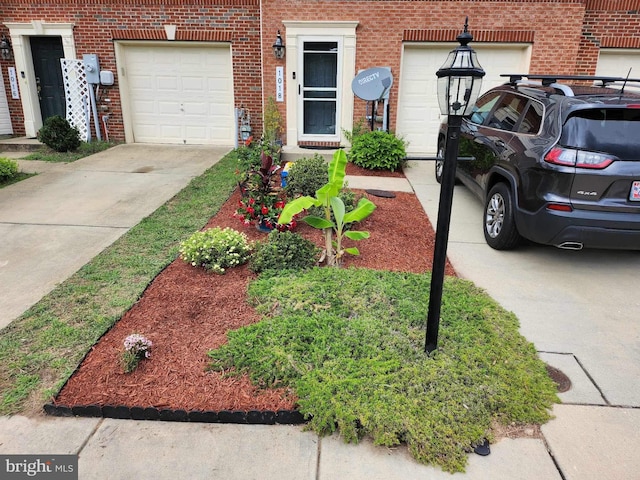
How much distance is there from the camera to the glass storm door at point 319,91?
31.8 feet

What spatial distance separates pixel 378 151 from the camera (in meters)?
8.88

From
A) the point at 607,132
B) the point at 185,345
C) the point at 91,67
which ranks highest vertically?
the point at 91,67

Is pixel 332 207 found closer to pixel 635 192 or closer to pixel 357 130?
pixel 635 192

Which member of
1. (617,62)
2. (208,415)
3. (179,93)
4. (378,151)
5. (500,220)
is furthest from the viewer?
(179,93)

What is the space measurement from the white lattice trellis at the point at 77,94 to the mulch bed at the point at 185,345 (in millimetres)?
7796

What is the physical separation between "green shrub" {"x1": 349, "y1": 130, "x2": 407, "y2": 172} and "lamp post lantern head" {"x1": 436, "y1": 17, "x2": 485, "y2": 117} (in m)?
6.04

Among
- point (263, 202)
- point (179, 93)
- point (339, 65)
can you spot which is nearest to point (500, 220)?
point (263, 202)

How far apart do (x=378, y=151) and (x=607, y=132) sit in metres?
4.92

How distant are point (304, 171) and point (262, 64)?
4228 millimetres

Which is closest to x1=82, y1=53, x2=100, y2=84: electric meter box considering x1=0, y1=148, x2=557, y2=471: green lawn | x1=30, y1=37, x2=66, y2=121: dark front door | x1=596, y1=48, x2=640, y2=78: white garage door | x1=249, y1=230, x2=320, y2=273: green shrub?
x1=30, y1=37, x2=66, y2=121: dark front door

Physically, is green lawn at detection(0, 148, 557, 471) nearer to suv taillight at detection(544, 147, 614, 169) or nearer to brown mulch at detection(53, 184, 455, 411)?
brown mulch at detection(53, 184, 455, 411)

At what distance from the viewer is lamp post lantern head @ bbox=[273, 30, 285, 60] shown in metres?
9.51

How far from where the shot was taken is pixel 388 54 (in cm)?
959

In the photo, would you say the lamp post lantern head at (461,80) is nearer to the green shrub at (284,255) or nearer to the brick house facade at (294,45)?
the green shrub at (284,255)
